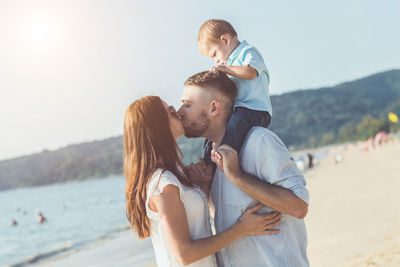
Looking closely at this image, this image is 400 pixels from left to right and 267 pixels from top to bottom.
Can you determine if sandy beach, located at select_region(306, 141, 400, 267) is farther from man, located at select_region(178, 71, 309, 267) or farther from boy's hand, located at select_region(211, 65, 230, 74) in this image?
boy's hand, located at select_region(211, 65, 230, 74)

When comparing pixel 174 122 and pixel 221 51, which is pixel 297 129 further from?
pixel 174 122

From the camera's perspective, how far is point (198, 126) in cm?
265

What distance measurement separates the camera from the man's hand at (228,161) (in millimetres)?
2312

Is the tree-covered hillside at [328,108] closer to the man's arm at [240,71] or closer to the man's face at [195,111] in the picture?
the man's arm at [240,71]

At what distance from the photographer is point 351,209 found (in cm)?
1368

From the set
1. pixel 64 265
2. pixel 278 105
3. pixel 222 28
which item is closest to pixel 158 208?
pixel 222 28

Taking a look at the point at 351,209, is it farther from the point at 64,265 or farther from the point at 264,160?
the point at 264,160

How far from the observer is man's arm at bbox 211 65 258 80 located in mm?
2857

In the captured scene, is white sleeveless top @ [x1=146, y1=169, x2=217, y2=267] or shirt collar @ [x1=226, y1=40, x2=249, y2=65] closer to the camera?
white sleeveless top @ [x1=146, y1=169, x2=217, y2=267]

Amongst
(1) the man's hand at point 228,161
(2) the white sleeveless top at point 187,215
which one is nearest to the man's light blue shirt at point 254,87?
(1) the man's hand at point 228,161

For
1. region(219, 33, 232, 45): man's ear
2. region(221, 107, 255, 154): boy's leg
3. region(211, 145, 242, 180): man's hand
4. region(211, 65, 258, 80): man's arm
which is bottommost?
region(211, 145, 242, 180): man's hand

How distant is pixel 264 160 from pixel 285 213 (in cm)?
30

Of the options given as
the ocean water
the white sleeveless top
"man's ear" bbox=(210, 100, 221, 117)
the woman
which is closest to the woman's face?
the woman

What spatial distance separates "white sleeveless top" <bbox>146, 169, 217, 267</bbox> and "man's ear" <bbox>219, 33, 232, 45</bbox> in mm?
1385
